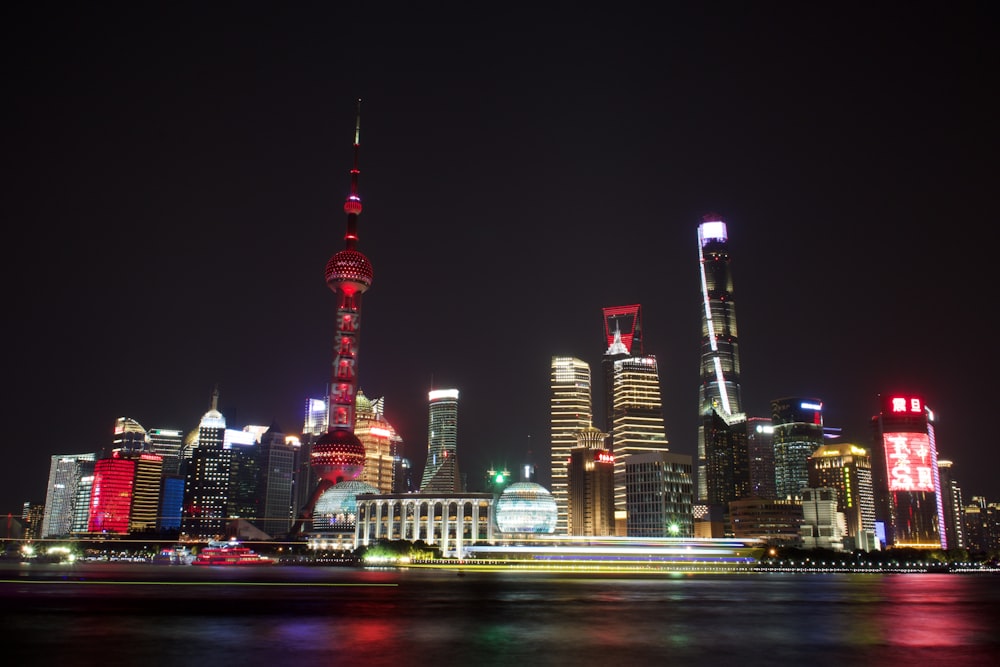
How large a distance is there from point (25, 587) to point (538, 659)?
69543mm

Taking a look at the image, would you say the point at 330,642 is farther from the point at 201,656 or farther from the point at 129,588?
the point at 129,588

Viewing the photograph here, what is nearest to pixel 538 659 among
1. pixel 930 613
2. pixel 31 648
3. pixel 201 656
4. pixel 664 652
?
pixel 664 652

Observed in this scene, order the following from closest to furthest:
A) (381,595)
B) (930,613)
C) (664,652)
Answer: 1. (664,652)
2. (930,613)
3. (381,595)

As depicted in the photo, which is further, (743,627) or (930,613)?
(930,613)

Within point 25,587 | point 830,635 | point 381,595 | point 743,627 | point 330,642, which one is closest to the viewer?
point 330,642

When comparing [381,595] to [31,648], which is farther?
[381,595]

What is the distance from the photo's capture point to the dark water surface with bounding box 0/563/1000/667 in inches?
1366

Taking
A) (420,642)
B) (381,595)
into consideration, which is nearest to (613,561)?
(381,595)

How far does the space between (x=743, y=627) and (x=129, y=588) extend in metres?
63.4

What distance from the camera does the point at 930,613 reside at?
61.0 m

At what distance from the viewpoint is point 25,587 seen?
81125mm

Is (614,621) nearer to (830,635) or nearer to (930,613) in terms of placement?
(830,635)

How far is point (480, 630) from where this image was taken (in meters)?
45.2

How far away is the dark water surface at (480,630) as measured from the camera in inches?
1366
